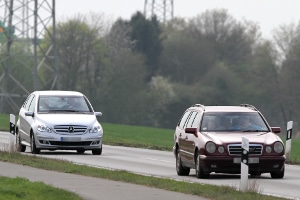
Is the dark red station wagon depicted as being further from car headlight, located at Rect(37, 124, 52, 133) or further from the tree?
the tree

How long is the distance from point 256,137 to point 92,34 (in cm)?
8989

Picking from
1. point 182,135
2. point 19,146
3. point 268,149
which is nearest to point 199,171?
point 268,149

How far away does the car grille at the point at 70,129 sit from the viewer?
33.4 meters

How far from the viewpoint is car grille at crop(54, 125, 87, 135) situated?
3338cm

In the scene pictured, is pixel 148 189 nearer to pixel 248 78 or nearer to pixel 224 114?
pixel 224 114

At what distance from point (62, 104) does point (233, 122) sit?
33.1 ft

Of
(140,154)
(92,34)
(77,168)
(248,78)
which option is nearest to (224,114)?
(77,168)

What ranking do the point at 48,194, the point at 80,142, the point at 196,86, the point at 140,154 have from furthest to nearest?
the point at 196,86, the point at 140,154, the point at 80,142, the point at 48,194

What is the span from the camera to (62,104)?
34875mm

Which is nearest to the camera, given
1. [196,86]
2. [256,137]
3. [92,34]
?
[256,137]

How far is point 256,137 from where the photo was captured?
2462 centimetres

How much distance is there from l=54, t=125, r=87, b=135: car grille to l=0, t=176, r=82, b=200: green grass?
12979 mm

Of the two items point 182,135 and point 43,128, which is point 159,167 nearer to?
point 182,135

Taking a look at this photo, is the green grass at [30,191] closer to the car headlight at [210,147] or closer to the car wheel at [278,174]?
the car headlight at [210,147]
